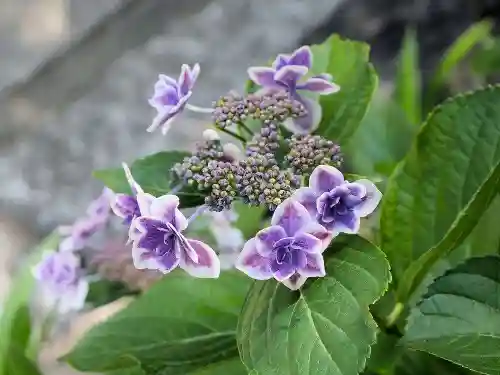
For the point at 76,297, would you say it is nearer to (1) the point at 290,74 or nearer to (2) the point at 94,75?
(1) the point at 290,74

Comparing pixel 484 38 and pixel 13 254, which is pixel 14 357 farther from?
pixel 484 38

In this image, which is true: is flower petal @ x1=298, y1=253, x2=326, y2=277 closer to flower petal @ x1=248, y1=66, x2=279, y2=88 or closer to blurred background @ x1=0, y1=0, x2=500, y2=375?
flower petal @ x1=248, y1=66, x2=279, y2=88

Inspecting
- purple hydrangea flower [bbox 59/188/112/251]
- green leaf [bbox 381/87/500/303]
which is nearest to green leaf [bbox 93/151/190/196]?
purple hydrangea flower [bbox 59/188/112/251]

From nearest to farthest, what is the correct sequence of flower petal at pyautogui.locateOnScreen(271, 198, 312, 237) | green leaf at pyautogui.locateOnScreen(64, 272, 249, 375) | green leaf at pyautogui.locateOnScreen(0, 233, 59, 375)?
1. flower petal at pyautogui.locateOnScreen(271, 198, 312, 237)
2. green leaf at pyautogui.locateOnScreen(64, 272, 249, 375)
3. green leaf at pyautogui.locateOnScreen(0, 233, 59, 375)

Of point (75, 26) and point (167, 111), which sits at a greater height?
point (167, 111)

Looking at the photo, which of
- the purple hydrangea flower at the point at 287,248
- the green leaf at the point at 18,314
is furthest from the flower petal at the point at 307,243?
the green leaf at the point at 18,314

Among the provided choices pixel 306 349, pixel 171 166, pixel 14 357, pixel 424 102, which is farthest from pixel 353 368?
pixel 424 102

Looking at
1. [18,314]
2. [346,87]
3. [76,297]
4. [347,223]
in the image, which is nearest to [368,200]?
[347,223]
